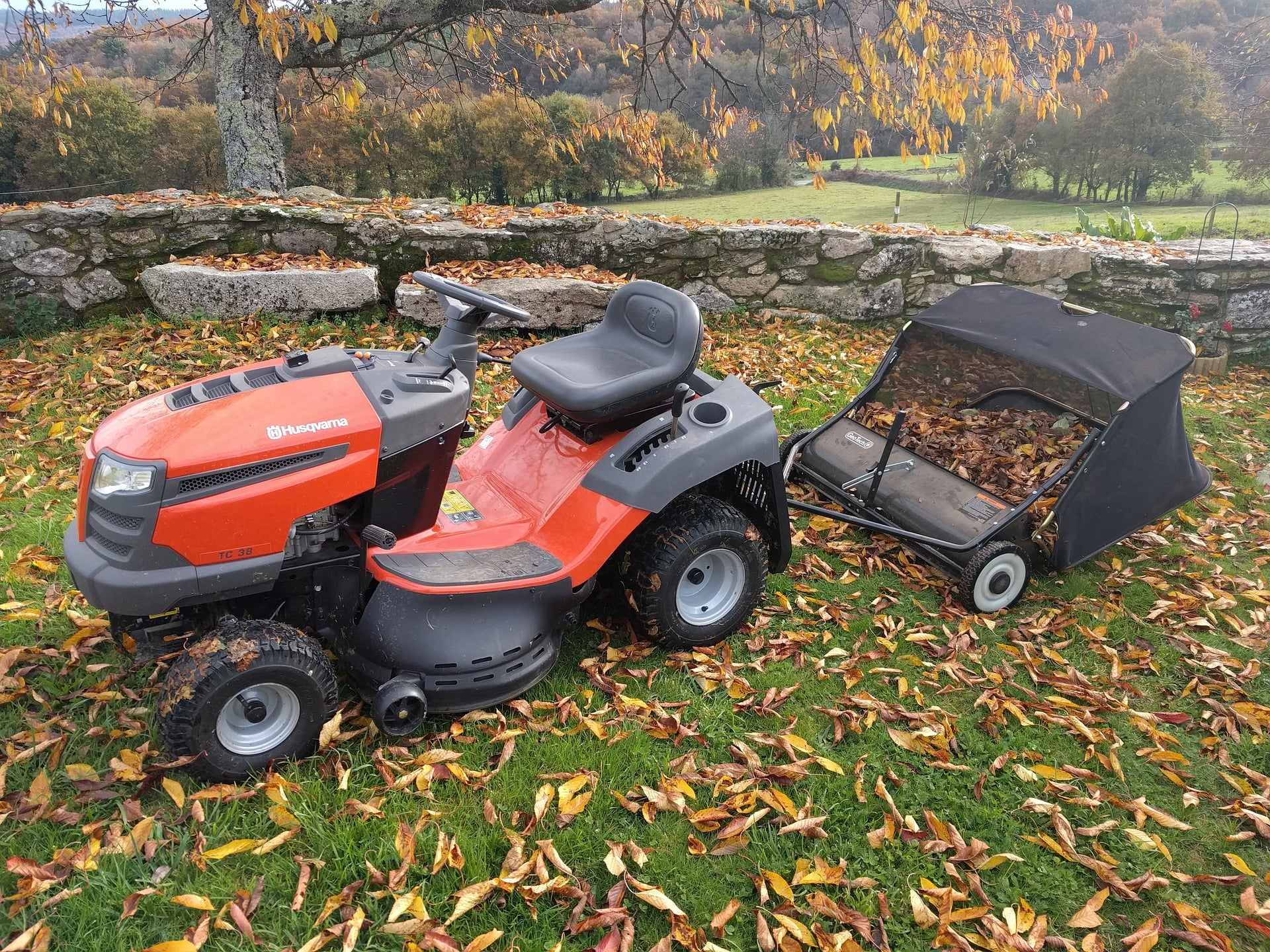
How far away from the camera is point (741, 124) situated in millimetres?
11633

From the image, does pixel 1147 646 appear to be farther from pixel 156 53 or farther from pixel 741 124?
pixel 156 53

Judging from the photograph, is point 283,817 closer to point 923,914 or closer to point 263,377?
point 263,377

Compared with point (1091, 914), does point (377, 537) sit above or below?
above

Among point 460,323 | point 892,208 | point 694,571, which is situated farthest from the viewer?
point 892,208

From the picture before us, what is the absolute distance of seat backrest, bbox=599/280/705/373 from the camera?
9.71 ft

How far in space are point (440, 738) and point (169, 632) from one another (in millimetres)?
874

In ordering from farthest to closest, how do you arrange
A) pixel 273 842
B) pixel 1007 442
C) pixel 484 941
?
pixel 1007 442, pixel 273 842, pixel 484 941

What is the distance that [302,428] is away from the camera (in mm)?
2270

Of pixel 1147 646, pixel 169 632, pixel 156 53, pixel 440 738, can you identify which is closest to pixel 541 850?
pixel 440 738

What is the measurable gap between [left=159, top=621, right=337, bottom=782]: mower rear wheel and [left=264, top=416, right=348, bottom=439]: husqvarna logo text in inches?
21.7

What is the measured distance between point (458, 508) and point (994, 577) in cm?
231

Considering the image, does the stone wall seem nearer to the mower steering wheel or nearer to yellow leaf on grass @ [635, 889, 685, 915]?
the mower steering wheel

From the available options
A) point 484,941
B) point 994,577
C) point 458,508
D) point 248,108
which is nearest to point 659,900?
point 484,941

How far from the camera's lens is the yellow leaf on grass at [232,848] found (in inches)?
86.1
